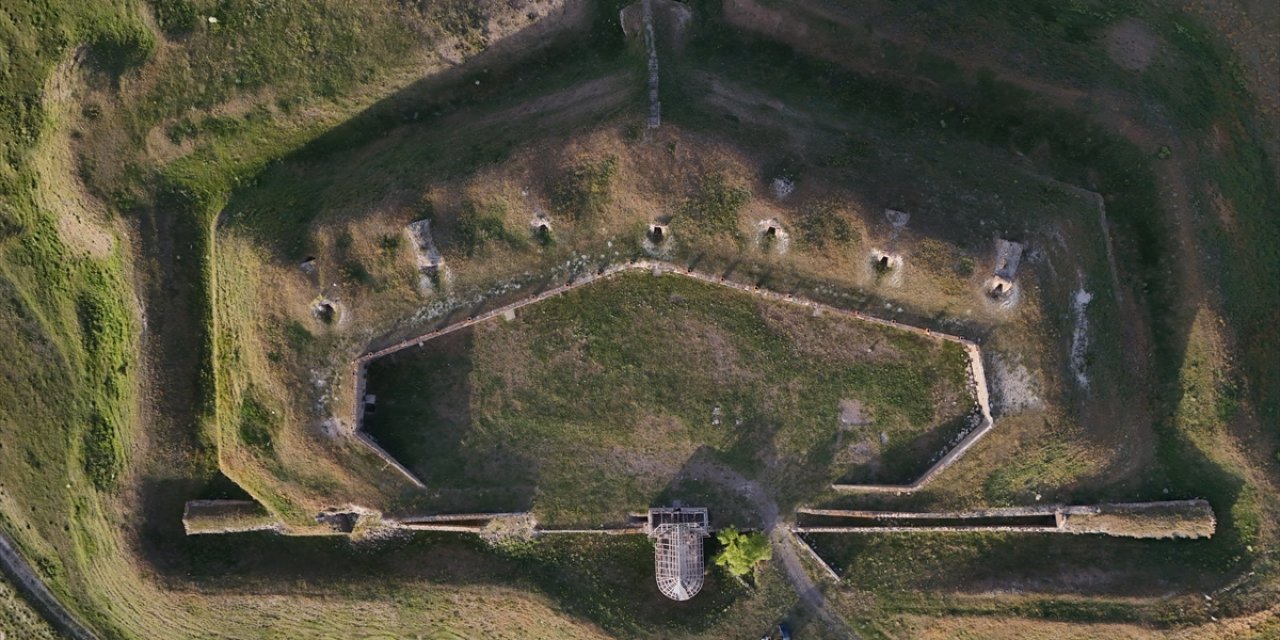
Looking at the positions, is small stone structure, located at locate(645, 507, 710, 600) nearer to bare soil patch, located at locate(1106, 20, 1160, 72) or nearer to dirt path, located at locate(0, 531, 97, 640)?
bare soil patch, located at locate(1106, 20, 1160, 72)

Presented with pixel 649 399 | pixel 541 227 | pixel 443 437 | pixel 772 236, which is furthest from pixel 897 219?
pixel 443 437

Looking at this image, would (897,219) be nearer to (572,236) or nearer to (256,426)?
(572,236)

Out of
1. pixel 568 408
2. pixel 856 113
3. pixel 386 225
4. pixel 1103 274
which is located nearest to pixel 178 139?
pixel 386 225

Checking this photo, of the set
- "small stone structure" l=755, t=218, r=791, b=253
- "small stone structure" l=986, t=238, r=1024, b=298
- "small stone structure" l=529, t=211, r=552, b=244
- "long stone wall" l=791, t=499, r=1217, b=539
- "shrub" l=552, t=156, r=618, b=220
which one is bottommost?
"long stone wall" l=791, t=499, r=1217, b=539

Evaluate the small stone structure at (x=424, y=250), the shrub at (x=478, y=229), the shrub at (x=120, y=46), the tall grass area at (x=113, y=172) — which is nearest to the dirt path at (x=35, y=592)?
the tall grass area at (x=113, y=172)

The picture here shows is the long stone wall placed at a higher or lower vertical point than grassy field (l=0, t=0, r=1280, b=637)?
lower

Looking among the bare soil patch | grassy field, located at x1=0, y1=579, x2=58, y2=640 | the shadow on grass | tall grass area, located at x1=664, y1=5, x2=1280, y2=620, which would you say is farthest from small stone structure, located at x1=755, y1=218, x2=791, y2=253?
grassy field, located at x1=0, y1=579, x2=58, y2=640

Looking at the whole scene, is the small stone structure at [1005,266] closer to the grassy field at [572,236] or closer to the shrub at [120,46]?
the grassy field at [572,236]
